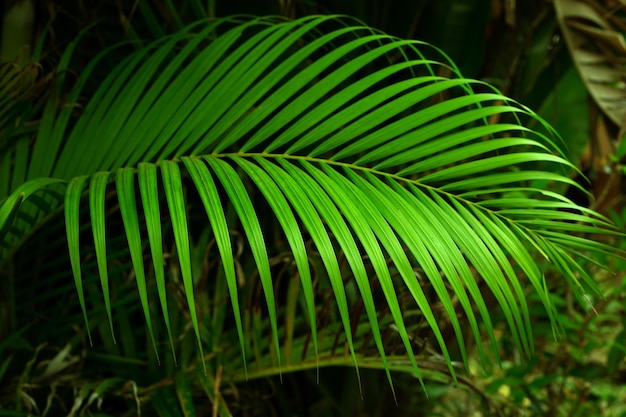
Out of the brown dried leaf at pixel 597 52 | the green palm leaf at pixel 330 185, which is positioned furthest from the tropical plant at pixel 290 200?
the brown dried leaf at pixel 597 52

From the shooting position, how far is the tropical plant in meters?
0.61

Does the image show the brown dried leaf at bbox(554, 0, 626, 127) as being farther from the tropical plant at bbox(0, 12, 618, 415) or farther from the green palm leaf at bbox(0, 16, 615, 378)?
the green palm leaf at bbox(0, 16, 615, 378)

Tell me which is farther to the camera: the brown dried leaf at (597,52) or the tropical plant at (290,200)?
the brown dried leaf at (597,52)

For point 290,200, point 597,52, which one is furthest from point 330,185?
point 597,52

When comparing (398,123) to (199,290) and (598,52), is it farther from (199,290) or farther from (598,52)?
(598,52)

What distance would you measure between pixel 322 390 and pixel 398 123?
688 mm

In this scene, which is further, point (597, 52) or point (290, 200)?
point (597, 52)

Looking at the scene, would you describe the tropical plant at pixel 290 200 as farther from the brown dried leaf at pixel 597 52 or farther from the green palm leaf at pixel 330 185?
the brown dried leaf at pixel 597 52

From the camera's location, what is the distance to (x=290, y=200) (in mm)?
643

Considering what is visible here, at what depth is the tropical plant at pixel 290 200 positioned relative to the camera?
61 cm

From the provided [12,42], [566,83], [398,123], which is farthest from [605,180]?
[12,42]

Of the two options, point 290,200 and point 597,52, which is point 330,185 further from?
point 597,52

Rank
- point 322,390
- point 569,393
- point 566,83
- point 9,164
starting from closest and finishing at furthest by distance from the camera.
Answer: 1. point 9,164
2. point 322,390
3. point 566,83
4. point 569,393

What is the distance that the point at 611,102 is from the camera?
1.12 m
